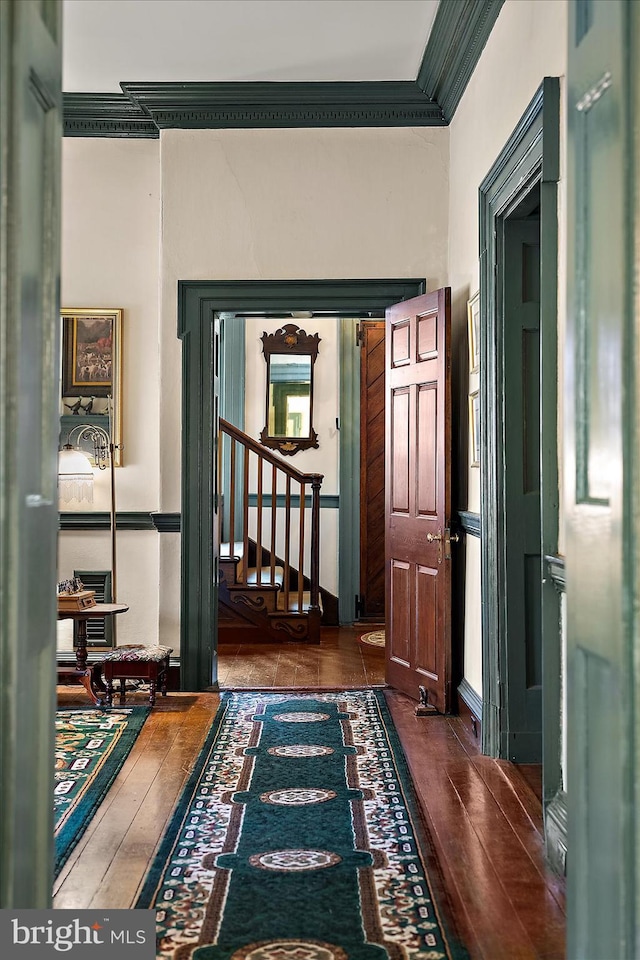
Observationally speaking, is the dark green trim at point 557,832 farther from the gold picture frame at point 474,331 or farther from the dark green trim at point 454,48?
the dark green trim at point 454,48

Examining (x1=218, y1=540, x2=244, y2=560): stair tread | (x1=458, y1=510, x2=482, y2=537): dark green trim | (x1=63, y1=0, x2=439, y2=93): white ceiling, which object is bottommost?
(x1=218, y1=540, x2=244, y2=560): stair tread

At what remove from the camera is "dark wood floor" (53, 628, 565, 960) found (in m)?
2.66

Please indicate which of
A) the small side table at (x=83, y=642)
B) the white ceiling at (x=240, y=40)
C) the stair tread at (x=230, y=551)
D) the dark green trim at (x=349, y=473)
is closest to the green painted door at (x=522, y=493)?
the white ceiling at (x=240, y=40)

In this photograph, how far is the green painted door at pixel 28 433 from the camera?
1.71 meters

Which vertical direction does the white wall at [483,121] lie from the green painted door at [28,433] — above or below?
above

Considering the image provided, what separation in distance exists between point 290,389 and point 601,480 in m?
7.05

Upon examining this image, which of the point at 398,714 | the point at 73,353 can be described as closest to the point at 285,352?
the point at 73,353

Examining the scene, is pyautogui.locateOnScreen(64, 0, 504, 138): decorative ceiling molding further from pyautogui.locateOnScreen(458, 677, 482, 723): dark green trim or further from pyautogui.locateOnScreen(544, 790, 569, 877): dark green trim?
pyautogui.locateOnScreen(544, 790, 569, 877): dark green trim

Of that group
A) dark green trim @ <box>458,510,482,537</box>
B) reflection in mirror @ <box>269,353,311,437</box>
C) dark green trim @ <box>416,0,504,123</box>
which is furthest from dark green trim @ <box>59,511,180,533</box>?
dark green trim @ <box>416,0,504,123</box>

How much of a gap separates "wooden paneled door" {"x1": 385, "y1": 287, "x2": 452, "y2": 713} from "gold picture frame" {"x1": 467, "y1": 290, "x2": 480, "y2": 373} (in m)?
0.16

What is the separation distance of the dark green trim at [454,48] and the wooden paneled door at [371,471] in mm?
3284

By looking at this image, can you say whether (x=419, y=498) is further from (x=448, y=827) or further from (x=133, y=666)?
(x=448, y=827)

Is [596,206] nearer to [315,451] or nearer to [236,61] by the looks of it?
[236,61]

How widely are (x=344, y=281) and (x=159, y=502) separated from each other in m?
1.79
